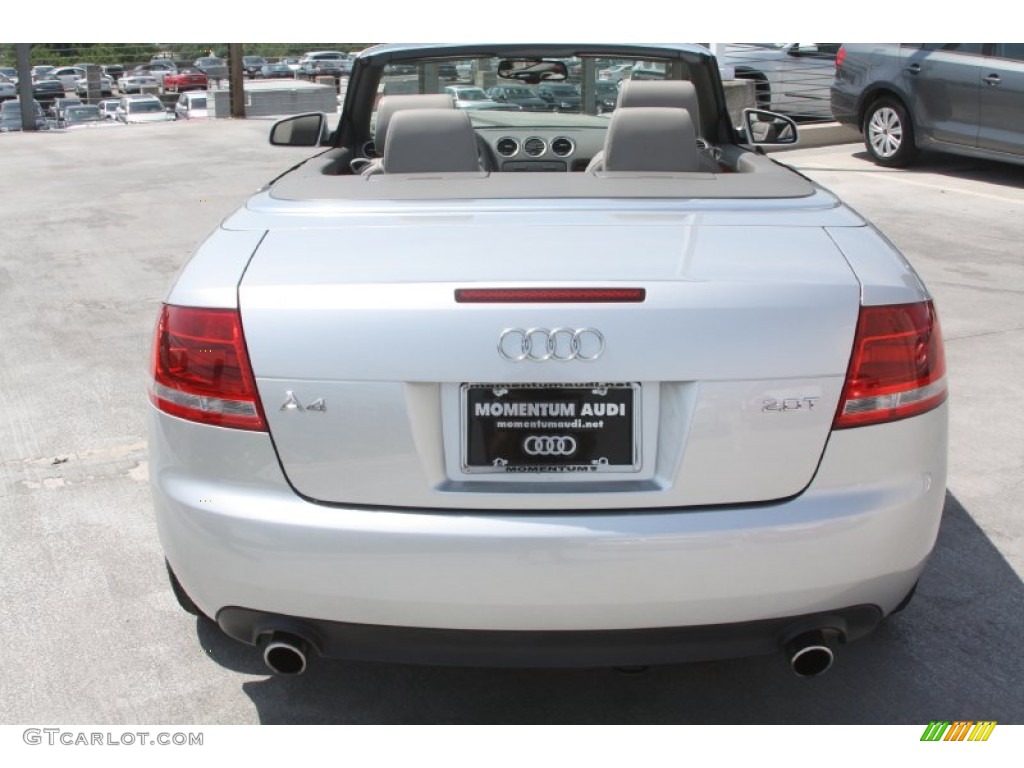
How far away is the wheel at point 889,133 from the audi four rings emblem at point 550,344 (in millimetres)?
11036

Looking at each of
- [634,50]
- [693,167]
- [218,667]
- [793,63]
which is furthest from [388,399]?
[793,63]

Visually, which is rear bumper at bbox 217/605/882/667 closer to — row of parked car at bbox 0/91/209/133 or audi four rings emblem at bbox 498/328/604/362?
audi four rings emblem at bbox 498/328/604/362

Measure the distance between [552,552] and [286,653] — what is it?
66 centimetres

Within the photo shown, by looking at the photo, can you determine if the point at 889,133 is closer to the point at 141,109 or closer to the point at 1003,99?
the point at 1003,99

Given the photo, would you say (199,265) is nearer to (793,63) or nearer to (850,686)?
(850,686)

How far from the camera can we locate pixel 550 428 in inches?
92.6

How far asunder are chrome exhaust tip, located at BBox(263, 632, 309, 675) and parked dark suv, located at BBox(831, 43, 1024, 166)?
1027cm

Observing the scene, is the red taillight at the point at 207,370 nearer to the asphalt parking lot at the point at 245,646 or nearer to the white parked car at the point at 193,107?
the asphalt parking lot at the point at 245,646

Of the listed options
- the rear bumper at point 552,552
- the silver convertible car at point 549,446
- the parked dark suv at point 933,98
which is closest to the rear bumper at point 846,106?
the parked dark suv at point 933,98

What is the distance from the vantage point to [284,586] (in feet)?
7.92

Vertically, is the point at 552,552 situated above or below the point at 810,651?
above

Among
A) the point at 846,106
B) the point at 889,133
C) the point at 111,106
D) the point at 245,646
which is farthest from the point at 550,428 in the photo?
the point at 111,106

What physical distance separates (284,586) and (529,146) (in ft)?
10.4
